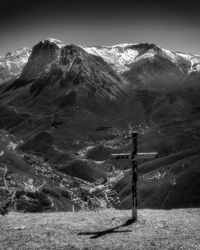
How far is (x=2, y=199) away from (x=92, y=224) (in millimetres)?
14103

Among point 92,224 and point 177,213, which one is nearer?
point 92,224

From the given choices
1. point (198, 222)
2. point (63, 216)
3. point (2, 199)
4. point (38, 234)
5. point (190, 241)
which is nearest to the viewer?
point (190, 241)

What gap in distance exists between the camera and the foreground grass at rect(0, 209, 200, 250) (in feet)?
115

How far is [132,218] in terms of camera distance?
43.2 m

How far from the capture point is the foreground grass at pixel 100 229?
115ft

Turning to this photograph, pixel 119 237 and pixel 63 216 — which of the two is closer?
pixel 119 237

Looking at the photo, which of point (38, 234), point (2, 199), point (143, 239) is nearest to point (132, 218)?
point (143, 239)

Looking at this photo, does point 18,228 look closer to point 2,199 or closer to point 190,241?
point 2,199

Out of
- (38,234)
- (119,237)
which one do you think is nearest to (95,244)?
(119,237)

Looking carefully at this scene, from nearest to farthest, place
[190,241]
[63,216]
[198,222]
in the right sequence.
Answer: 1. [190,241]
2. [198,222]
3. [63,216]

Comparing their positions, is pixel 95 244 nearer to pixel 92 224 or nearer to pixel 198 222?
pixel 92 224

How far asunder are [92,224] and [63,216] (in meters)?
4.83

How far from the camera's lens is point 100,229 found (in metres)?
40.0

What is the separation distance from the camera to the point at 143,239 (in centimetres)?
3612
